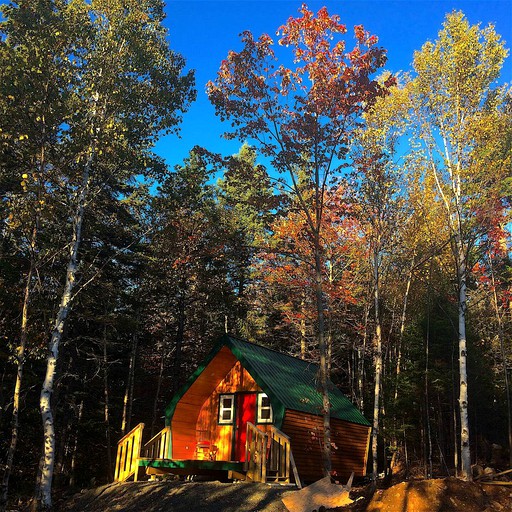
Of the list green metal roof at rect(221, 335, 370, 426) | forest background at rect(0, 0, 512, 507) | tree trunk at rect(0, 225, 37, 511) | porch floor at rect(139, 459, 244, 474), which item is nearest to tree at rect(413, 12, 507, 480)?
forest background at rect(0, 0, 512, 507)

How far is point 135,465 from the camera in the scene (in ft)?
45.0

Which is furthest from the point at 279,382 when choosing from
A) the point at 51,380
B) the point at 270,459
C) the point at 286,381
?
the point at 51,380

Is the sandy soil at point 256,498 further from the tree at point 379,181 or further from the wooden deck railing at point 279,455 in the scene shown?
the tree at point 379,181

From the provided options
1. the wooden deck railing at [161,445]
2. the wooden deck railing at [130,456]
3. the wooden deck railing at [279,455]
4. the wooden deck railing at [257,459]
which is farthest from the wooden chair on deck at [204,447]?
the wooden deck railing at [257,459]

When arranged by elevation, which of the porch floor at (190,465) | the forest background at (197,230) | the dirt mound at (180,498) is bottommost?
the dirt mound at (180,498)

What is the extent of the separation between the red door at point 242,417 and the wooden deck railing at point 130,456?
3.21m

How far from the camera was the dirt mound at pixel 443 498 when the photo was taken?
7.05m

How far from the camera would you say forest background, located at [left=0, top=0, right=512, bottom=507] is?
13.7m

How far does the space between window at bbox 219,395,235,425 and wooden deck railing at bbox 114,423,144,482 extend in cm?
297

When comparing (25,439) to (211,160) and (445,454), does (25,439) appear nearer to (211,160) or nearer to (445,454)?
(211,160)

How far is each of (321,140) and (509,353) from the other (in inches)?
786

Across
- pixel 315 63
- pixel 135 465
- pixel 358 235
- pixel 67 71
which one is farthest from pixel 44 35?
pixel 358 235

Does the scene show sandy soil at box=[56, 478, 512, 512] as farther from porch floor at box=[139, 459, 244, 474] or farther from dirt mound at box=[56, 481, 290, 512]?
porch floor at box=[139, 459, 244, 474]

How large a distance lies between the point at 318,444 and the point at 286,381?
212 centimetres
